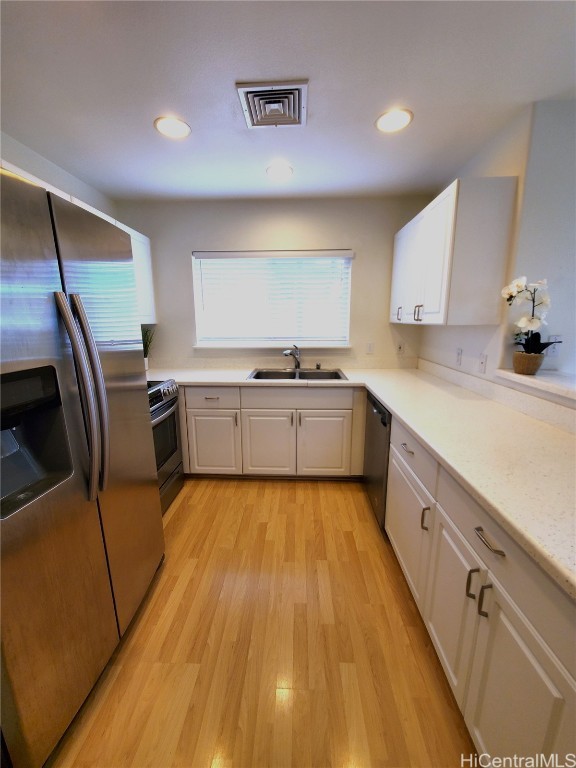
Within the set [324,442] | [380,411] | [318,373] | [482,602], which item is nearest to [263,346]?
[318,373]

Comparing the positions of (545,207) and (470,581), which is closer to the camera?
(470,581)

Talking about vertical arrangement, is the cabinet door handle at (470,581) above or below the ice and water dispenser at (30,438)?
below

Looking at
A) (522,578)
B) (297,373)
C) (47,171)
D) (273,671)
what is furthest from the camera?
(297,373)

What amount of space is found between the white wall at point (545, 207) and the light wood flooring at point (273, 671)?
5.03ft

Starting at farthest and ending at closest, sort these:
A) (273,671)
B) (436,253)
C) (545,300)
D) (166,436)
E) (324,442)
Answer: (324,442) → (166,436) → (436,253) → (545,300) → (273,671)

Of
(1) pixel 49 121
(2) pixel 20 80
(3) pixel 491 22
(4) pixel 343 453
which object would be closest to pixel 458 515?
(4) pixel 343 453

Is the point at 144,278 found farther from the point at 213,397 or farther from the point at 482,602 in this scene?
the point at 482,602

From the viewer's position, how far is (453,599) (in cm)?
99

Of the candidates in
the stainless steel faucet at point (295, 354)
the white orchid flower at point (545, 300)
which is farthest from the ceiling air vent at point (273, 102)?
the stainless steel faucet at point (295, 354)

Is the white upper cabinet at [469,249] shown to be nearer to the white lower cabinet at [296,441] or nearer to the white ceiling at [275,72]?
the white ceiling at [275,72]

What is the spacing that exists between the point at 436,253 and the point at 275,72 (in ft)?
4.10

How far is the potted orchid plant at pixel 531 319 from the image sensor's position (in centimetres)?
145

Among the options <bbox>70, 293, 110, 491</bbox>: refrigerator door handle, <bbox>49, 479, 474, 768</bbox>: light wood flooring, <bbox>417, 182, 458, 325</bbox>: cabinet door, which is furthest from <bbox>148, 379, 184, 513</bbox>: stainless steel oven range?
<bbox>417, 182, 458, 325</bbox>: cabinet door

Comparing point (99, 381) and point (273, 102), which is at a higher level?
point (273, 102)
